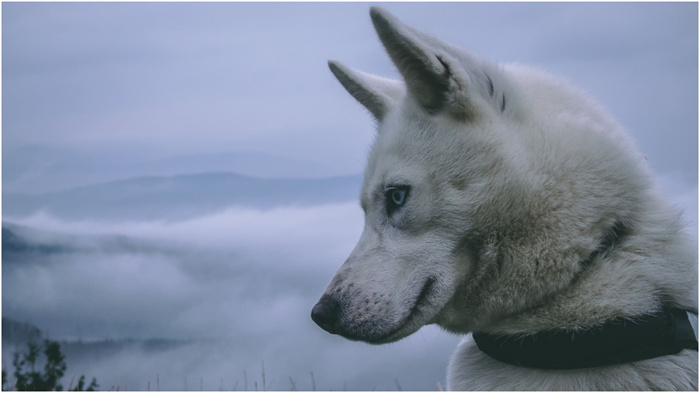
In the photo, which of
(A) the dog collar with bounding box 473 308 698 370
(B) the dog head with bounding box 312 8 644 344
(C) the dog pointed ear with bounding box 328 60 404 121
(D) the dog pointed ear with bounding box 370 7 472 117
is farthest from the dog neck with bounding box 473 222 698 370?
(C) the dog pointed ear with bounding box 328 60 404 121

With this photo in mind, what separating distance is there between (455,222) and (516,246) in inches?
12.0

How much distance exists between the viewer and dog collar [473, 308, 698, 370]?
127 inches

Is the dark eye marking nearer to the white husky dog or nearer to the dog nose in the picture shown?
the white husky dog

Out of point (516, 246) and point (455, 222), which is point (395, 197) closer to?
point (455, 222)

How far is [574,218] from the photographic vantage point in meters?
3.32

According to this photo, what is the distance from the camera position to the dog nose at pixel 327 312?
11.2 feet

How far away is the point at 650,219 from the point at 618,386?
2.59ft

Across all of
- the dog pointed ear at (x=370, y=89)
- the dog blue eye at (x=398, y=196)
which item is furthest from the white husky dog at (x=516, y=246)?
the dog pointed ear at (x=370, y=89)

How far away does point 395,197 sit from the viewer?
358 cm

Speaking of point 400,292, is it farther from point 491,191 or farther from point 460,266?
point 491,191

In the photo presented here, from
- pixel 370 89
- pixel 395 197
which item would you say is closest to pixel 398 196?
pixel 395 197

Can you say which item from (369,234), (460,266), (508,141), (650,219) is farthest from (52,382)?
(650,219)

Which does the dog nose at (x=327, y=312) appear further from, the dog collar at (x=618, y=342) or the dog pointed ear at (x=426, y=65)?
the dog pointed ear at (x=426, y=65)

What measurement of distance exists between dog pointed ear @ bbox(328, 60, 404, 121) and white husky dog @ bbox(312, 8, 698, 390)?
57cm
